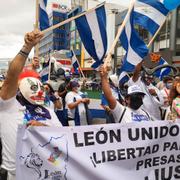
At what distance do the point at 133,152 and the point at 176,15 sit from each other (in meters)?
28.1

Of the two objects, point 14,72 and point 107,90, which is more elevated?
point 14,72

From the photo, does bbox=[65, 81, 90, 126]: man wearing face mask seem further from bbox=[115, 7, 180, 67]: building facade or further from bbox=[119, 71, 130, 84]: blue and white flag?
bbox=[115, 7, 180, 67]: building facade

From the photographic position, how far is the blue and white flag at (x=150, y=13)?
6228mm

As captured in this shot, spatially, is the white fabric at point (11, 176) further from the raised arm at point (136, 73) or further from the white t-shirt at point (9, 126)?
the raised arm at point (136, 73)

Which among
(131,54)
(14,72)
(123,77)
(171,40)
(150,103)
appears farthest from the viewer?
(171,40)

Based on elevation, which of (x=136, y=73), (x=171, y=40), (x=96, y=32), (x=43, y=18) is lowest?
(x=136, y=73)

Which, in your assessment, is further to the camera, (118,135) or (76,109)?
(76,109)

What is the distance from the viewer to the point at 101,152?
2.88 meters

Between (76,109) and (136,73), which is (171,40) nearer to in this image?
(76,109)

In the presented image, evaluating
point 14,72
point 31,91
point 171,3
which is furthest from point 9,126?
point 171,3

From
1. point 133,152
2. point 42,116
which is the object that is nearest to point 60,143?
point 42,116

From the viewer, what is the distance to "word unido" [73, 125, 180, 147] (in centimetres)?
283

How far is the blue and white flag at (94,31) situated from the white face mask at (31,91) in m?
2.67

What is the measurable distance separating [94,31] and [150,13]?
54.3 inches
